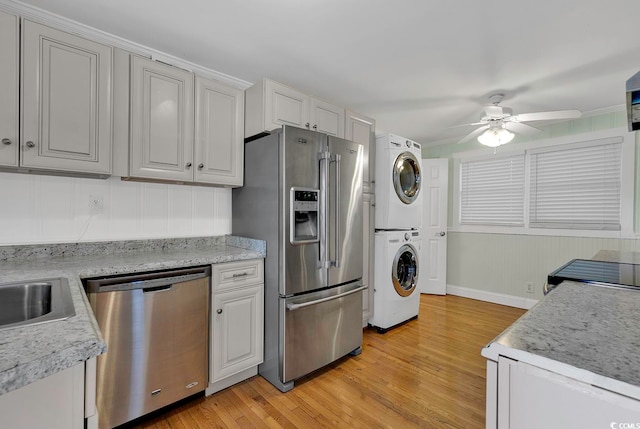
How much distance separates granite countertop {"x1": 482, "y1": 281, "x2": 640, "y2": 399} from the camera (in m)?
0.54

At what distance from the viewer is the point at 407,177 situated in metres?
3.33

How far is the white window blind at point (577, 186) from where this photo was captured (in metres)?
3.24

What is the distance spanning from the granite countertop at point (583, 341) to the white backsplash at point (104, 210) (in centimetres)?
228

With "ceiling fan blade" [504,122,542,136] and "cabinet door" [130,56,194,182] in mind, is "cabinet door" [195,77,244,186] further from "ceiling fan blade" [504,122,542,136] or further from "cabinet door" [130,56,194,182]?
"ceiling fan blade" [504,122,542,136]

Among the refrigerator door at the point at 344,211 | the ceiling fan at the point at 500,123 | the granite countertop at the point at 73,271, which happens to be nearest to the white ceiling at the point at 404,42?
the ceiling fan at the point at 500,123

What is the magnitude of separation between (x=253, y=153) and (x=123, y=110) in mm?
862

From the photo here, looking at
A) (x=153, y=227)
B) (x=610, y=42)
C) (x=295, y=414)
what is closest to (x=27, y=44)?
(x=153, y=227)

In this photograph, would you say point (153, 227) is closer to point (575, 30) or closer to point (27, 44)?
point (27, 44)

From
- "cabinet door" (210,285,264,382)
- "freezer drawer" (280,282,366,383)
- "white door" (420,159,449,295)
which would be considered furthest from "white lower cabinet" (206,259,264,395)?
"white door" (420,159,449,295)

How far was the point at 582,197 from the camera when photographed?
134 inches

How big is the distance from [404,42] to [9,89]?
2346 millimetres

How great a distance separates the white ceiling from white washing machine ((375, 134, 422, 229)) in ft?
1.65

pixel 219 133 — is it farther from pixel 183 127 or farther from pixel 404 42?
pixel 404 42

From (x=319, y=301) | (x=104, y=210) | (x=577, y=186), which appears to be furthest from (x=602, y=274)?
(x=104, y=210)
